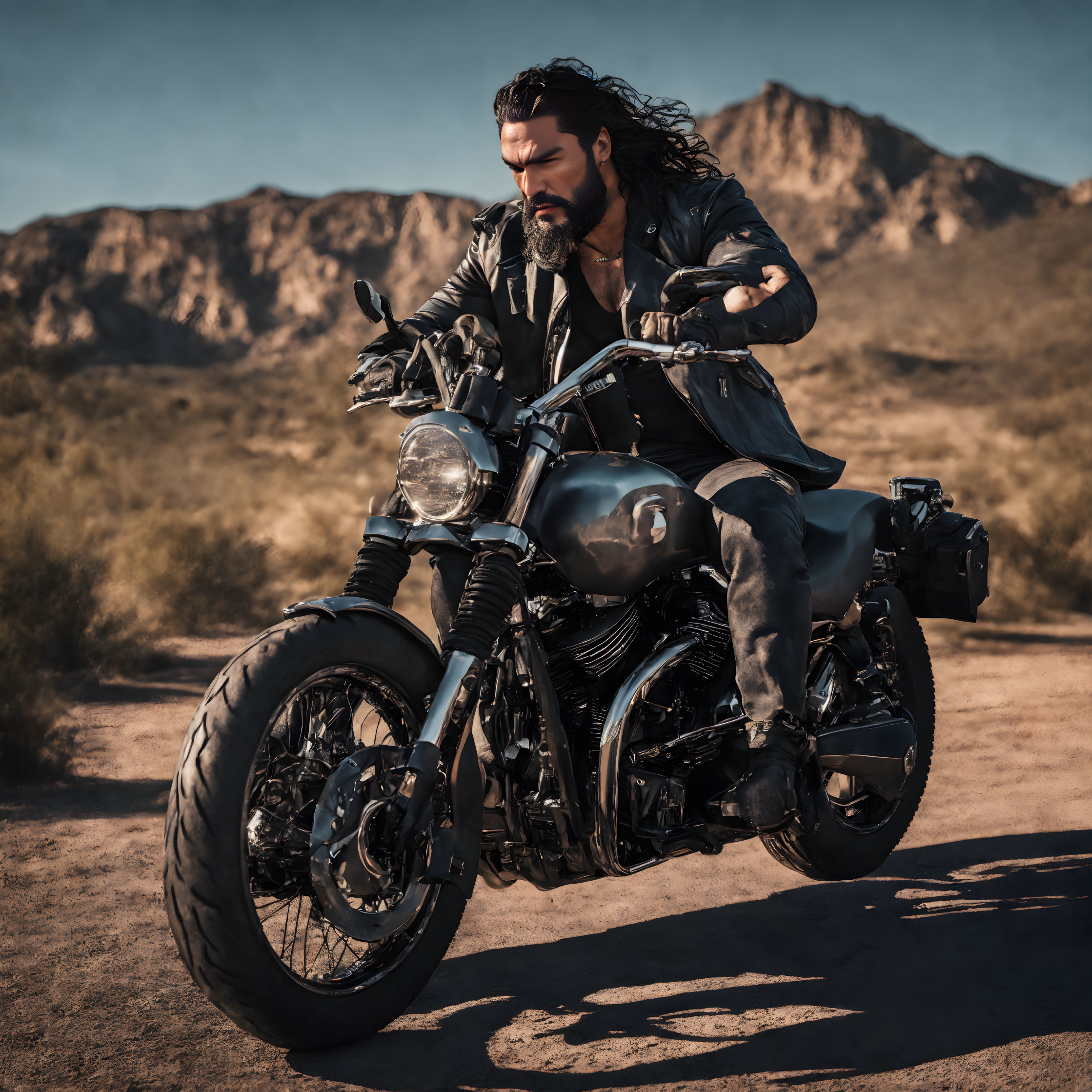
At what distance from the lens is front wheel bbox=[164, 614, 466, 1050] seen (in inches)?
77.5

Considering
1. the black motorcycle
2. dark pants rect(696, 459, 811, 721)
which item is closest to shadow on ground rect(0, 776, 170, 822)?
the black motorcycle

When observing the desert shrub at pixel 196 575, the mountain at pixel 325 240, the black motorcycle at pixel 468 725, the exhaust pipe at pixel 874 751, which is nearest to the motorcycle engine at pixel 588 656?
the black motorcycle at pixel 468 725

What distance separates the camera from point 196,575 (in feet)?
30.5

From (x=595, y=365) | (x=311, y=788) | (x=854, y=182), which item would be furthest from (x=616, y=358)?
(x=854, y=182)

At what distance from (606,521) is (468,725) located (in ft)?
1.72

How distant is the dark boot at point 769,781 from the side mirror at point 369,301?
1263 millimetres

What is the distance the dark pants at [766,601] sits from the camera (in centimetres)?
248

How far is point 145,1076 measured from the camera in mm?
A: 2203

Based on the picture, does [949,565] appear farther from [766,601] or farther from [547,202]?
[547,202]

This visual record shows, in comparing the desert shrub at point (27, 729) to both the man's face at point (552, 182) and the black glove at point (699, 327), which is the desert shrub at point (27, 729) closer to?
the man's face at point (552, 182)

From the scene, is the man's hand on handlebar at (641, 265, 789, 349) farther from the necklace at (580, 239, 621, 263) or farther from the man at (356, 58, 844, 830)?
the necklace at (580, 239, 621, 263)

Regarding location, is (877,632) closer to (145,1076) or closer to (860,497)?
(860,497)

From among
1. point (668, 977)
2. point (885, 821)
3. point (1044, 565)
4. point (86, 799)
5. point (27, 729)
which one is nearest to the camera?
point (668, 977)

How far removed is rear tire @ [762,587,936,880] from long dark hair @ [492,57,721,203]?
1473 mm
